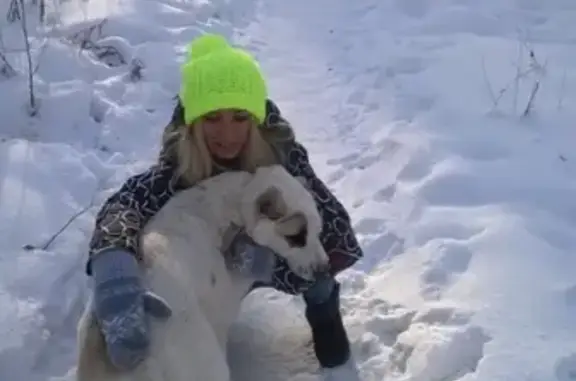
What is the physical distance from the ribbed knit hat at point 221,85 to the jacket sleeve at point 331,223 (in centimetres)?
21

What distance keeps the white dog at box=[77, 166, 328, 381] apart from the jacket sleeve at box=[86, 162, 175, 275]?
0.17ft

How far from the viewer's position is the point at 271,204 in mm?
2500

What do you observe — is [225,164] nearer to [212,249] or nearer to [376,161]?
[212,249]

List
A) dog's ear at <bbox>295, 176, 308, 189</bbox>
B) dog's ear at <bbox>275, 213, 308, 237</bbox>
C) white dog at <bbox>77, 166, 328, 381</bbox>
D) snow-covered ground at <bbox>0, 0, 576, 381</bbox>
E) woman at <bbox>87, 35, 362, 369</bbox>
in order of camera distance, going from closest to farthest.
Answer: white dog at <bbox>77, 166, 328, 381</bbox>
dog's ear at <bbox>275, 213, 308, 237</bbox>
woman at <bbox>87, 35, 362, 369</bbox>
dog's ear at <bbox>295, 176, 308, 189</bbox>
snow-covered ground at <bbox>0, 0, 576, 381</bbox>

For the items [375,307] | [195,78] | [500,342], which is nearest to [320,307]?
[375,307]

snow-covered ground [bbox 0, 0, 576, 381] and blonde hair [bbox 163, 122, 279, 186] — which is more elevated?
blonde hair [bbox 163, 122, 279, 186]

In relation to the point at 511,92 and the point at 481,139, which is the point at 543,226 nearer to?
the point at 481,139

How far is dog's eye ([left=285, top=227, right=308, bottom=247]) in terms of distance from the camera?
2479mm

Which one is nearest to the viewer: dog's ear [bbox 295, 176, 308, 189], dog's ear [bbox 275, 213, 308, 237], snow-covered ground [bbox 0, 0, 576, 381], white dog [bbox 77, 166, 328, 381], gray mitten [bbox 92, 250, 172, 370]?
gray mitten [bbox 92, 250, 172, 370]

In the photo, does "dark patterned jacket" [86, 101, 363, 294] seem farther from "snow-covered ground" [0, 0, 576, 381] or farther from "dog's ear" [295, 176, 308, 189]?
"snow-covered ground" [0, 0, 576, 381]

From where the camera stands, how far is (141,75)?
15.2 feet

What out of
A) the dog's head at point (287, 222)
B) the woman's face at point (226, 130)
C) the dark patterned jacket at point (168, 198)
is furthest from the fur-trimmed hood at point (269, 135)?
the dog's head at point (287, 222)

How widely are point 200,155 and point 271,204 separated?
353mm

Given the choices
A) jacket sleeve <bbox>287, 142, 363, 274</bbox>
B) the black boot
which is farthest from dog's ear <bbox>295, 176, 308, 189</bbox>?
the black boot
